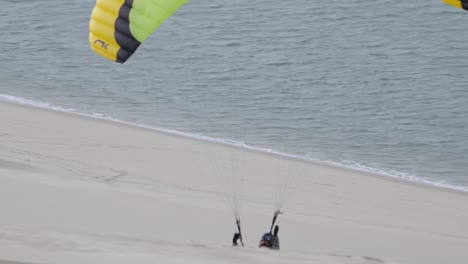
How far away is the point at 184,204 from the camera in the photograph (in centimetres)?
1320

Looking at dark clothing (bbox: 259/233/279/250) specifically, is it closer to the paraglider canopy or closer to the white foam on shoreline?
the paraglider canopy

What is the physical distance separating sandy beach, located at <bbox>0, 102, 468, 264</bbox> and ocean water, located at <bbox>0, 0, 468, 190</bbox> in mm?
1195

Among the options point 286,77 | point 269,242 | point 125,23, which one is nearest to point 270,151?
point 286,77

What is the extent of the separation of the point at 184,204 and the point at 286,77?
829 cm

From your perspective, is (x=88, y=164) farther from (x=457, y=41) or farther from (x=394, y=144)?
(x=457, y=41)

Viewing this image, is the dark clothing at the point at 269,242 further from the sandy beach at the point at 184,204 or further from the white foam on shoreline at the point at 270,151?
the white foam on shoreline at the point at 270,151

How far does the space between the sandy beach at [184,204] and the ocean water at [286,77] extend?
120 centimetres

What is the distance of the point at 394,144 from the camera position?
17.8 m

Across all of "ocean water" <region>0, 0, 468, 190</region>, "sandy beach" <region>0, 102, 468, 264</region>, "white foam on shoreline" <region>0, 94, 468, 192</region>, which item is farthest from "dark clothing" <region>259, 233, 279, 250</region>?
"ocean water" <region>0, 0, 468, 190</region>

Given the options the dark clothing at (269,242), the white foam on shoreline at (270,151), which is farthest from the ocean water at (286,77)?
the dark clothing at (269,242)

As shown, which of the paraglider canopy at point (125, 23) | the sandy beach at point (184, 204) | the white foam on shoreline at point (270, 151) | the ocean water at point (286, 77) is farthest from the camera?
the ocean water at point (286, 77)

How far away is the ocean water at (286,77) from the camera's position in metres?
18.0

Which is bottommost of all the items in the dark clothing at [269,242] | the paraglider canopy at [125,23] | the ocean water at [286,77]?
the ocean water at [286,77]

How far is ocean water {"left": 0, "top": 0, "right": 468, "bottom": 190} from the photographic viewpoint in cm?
1795
